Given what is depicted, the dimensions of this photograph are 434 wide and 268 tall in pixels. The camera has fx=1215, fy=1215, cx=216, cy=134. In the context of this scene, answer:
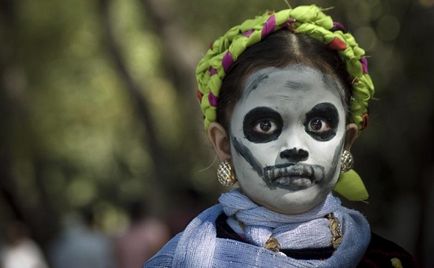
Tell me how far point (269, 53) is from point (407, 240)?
17.6 ft

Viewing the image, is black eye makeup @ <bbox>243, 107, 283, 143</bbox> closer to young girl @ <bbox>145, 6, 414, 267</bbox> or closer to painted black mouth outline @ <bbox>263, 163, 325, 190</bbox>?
young girl @ <bbox>145, 6, 414, 267</bbox>

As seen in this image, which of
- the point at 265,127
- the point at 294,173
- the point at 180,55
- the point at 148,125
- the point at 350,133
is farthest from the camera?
the point at 148,125

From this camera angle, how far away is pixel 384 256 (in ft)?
14.2

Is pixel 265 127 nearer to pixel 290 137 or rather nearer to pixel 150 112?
pixel 290 137

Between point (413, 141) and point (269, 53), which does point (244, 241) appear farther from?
point (413, 141)

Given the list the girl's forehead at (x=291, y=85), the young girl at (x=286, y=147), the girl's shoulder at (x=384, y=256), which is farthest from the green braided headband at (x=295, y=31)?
the girl's shoulder at (x=384, y=256)

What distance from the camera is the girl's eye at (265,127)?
14.0 feet

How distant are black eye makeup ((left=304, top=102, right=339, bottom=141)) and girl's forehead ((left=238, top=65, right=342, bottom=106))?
31 mm

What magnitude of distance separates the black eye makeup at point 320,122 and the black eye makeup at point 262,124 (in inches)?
4.0

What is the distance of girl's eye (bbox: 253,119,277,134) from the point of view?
426cm

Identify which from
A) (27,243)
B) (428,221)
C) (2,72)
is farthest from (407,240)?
(2,72)

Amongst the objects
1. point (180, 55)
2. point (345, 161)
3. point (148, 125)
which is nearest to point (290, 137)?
point (345, 161)

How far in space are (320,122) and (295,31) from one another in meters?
0.33

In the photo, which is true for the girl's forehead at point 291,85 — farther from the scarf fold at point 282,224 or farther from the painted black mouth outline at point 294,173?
the scarf fold at point 282,224
